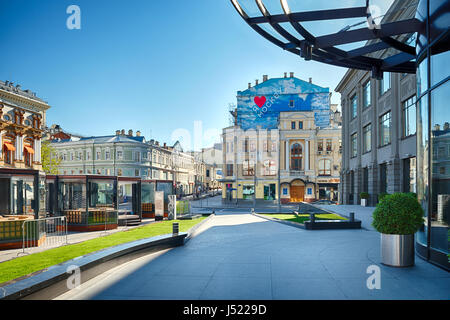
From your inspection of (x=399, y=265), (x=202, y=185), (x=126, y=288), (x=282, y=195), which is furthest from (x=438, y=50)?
(x=202, y=185)

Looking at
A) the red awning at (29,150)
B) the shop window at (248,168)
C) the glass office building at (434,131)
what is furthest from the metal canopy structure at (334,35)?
the shop window at (248,168)

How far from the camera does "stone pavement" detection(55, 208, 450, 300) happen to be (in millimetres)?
6535

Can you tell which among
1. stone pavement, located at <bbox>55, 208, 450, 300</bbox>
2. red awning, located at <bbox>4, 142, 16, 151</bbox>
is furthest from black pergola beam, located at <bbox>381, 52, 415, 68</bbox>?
red awning, located at <bbox>4, 142, 16, 151</bbox>

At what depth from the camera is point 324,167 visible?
162ft

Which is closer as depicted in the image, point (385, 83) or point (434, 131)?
point (434, 131)

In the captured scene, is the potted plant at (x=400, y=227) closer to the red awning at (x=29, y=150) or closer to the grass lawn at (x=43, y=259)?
the grass lawn at (x=43, y=259)

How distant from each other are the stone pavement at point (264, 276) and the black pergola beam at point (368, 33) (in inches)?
277

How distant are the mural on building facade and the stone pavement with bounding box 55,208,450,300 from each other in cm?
4262

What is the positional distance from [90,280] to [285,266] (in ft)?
17.1

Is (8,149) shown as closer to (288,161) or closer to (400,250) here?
(288,161)

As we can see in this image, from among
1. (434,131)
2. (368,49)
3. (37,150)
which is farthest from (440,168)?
(37,150)

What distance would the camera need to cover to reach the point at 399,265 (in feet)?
27.3

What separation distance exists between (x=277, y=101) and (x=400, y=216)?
46.5 meters
